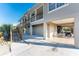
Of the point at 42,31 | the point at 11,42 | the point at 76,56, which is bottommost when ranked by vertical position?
the point at 76,56

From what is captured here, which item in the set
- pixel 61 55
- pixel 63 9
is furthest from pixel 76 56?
pixel 63 9

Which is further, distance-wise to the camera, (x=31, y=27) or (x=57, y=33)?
(x=57, y=33)

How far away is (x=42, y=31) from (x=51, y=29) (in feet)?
5.26

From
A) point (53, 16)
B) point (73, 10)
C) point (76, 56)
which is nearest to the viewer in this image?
point (76, 56)

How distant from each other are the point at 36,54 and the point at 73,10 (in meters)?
3.94

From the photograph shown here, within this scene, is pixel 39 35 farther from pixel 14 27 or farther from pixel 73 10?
pixel 73 10

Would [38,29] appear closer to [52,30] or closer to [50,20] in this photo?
[50,20]

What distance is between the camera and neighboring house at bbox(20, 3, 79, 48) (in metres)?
8.62

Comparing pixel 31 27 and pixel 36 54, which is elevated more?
pixel 31 27

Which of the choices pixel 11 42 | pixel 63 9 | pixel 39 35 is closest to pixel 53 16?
pixel 63 9

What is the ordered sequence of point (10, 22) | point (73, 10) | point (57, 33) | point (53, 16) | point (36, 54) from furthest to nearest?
point (57, 33), point (53, 16), point (10, 22), point (73, 10), point (36, 54)

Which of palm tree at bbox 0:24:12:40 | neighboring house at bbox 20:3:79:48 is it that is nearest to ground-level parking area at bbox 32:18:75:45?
neighboring house at bbox 20:3:79:48

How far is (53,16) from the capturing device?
423 inches

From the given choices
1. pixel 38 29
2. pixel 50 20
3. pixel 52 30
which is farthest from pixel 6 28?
pixel 52 30
